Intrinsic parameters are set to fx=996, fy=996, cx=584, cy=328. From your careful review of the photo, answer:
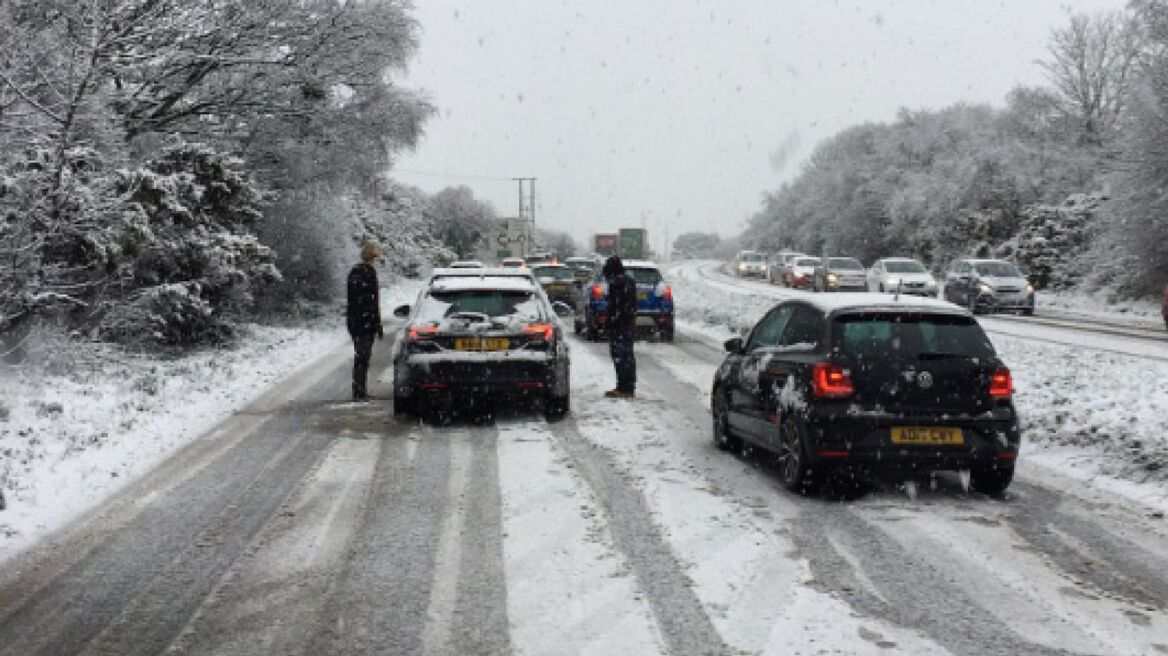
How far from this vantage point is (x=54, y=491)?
24.1ft

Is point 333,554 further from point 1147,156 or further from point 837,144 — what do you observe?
point 837,144

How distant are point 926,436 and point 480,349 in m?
4.92

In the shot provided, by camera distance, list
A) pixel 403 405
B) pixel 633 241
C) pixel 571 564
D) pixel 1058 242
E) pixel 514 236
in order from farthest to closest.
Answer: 1. pixel 633 241
2. pixel 514 236
3. pixel 1058 242
4. pixel 403 405
5. pixel 571 564

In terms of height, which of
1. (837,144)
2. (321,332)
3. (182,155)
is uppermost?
(837,144)

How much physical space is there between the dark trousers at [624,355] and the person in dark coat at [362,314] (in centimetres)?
296

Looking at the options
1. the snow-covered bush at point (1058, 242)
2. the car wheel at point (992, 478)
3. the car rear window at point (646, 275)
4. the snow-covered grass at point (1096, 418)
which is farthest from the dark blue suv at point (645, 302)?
the snow-covered bush at point (1058, 242)

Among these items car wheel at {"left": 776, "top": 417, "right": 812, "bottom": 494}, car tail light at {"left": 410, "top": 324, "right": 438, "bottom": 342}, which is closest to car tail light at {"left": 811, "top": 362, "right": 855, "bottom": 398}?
car wheel at {"left": 776, "top": 417, "right": 812, "bottom": 494}

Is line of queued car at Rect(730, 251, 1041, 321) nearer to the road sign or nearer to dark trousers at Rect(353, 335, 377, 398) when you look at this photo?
dark trousers at Rect(353, 335, 377, 398)

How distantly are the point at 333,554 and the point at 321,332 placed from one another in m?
18.9

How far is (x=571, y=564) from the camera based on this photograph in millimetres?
5527

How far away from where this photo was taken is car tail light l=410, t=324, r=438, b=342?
10.4 m

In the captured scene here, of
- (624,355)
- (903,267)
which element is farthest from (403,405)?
(903,267)

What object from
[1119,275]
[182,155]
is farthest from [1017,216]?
[182,155]

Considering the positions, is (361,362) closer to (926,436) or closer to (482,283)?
(482,283)
